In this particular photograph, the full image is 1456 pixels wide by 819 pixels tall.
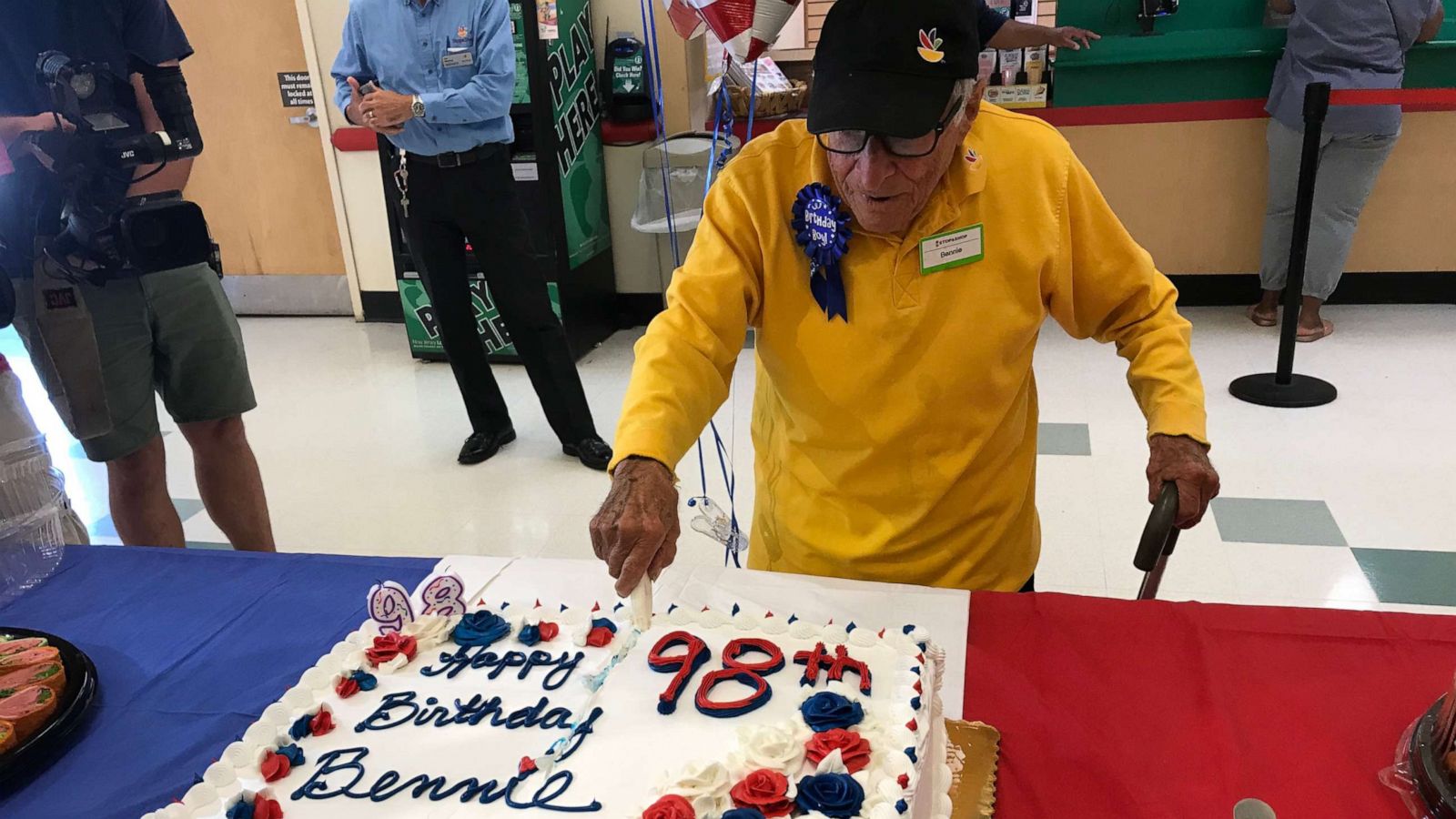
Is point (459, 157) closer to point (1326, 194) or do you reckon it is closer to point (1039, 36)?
point (1039, 36)

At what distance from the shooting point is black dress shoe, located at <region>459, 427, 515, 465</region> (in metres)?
3.55

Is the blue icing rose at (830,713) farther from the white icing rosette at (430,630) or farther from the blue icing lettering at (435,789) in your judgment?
the white icing rosette at (430,630)

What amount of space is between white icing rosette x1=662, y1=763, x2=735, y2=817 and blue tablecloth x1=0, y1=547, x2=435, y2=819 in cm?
56

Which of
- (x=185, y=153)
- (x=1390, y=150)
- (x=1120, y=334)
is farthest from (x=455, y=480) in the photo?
(x=1390, y=150)

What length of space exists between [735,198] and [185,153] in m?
1.07

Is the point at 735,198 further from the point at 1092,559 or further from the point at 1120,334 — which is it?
the point at 1092,559

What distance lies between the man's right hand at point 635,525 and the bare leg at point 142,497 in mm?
1575

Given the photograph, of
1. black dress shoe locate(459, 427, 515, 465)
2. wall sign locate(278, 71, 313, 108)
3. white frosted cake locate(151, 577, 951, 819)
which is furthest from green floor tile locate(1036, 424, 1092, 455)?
wall sign locate(278, 71, 313, 108)

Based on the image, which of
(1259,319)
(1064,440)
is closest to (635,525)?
(1064,440)

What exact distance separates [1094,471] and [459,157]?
2275mm

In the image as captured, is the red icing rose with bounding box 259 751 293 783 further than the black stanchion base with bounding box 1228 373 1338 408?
No

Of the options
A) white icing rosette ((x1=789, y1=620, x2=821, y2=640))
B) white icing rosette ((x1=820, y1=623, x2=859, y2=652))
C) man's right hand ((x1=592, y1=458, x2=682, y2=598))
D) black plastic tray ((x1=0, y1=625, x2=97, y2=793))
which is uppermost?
man's right hand ((x1=592, y1=458, x2=682, y2=598))

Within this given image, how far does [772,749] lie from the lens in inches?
35.8

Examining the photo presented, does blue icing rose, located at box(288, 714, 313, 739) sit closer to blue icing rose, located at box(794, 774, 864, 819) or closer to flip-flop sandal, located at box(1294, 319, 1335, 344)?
blue icing rose, located at box(794, 774, 864, 819)
